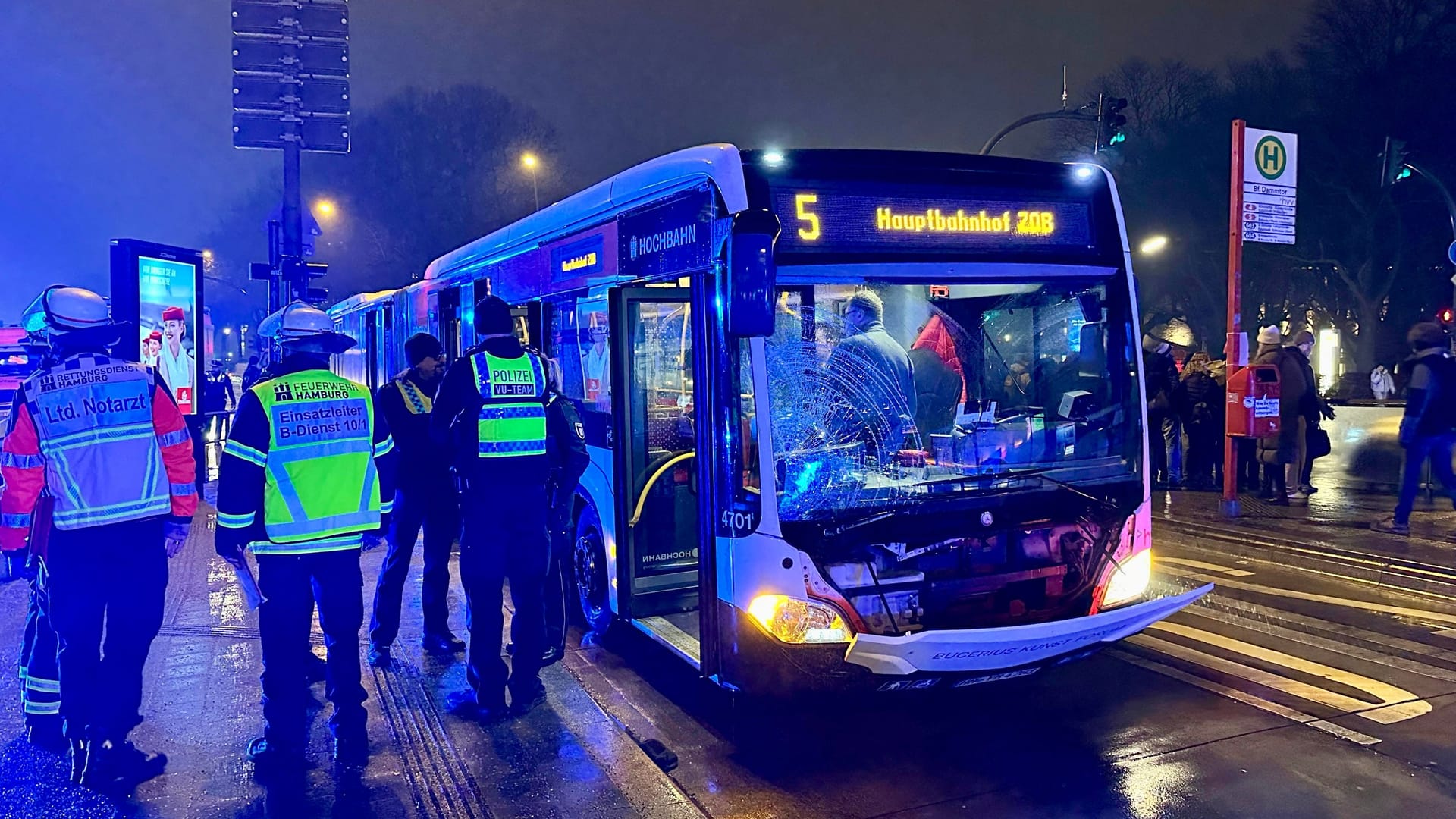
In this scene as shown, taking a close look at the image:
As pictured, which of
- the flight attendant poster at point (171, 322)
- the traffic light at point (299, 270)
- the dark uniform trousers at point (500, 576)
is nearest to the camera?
the dark uniform trousers at point (500, 576)

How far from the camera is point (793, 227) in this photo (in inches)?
193

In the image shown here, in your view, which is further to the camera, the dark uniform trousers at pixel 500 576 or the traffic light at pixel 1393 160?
the traffic light at pixel 1393 160

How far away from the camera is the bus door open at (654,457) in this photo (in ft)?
20.3

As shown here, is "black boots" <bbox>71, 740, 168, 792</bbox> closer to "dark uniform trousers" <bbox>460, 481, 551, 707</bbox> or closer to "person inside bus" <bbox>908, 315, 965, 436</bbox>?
"dark uniform trousers" <bbox>460, 481, 551, 707</bbox>

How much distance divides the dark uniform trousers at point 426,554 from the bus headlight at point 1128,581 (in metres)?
3.74

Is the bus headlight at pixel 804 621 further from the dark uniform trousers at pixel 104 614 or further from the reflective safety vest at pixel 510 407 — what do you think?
the dark uniform trousers at pixel 104 614

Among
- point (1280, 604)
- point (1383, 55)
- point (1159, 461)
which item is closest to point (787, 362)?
point (1280, 604)

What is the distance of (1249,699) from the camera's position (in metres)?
5.75

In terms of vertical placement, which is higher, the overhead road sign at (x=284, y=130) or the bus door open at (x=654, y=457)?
the overhead road sign at (x=284, y=130)

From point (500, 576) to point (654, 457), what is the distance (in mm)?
1249

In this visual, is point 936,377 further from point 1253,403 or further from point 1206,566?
point 1253,403

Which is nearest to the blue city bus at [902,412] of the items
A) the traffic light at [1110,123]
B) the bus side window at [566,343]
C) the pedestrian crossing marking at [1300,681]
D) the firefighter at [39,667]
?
the bus side window at [566,343]

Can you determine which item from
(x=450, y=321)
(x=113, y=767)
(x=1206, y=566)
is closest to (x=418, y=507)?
(x=113, y=767)

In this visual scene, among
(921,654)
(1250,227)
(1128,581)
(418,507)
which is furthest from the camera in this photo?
(1250,227)
